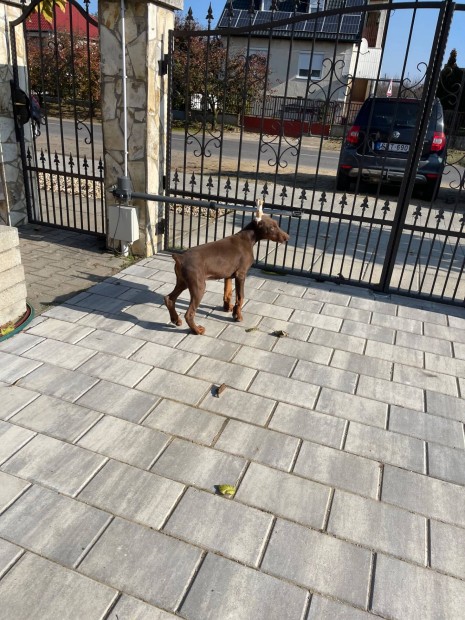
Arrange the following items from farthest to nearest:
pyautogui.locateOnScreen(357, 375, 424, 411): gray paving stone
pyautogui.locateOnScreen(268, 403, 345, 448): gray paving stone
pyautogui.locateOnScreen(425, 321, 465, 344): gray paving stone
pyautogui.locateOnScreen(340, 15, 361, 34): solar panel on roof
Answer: pyautogui.locateOnScreen(340, 15, 361, 34): solar panel on roof, pyautogui.locateOnScreen(425, 321, 465, 344): gray paving stone, pyautogui.locateOnScreen(357, 375, 424, 411): gray paving stone, pyautogui.locateOnScreen(268, 403, 345, 448): gray paving stone

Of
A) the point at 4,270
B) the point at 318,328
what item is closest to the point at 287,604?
the point at 318,328

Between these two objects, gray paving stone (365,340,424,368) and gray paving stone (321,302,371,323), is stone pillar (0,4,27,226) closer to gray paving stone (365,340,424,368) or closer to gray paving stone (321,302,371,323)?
gray paving stone (321,302,371,323)

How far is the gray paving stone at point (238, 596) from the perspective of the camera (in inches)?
77.8

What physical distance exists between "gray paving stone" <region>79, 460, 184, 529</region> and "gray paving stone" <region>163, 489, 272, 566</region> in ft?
0.25

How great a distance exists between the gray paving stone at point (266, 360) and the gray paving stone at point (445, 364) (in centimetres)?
123

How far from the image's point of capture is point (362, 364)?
13.1 feet

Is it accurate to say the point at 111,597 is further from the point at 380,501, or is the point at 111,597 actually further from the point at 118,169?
the point at 118,169

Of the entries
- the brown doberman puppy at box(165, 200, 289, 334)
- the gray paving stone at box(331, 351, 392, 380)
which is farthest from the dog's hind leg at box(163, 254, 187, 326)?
the gray paving stone at box(331, 351, 392, 380)

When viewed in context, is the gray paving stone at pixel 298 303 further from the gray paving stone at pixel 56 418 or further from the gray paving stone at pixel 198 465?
the gray paving stone at pixel 56 418

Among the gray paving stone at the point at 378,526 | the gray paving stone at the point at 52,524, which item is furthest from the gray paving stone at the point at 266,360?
the gray paving stone at the point at 52,524

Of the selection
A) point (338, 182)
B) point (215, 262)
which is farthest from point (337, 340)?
point (338, 182)

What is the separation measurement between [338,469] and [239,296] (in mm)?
2012

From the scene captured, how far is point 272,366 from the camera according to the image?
3855 mm

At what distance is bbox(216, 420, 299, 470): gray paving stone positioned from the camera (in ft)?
9.40
